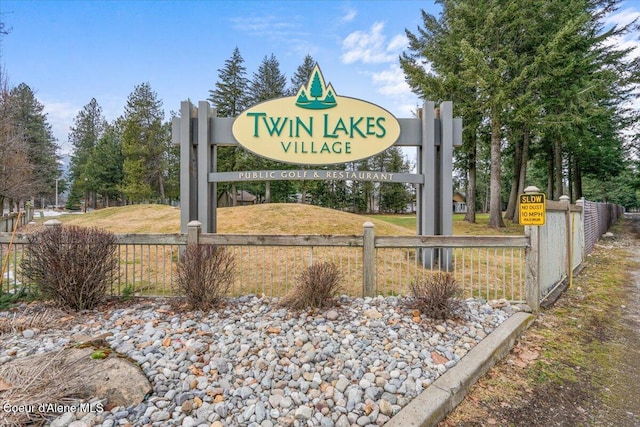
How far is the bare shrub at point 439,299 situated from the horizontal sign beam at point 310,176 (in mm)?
2808

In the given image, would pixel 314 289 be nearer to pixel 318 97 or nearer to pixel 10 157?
pixel 318 97

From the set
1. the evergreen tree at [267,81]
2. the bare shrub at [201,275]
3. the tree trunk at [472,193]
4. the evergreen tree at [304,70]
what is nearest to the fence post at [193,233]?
the bare shrub at [201,275]

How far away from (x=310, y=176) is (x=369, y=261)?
241cm

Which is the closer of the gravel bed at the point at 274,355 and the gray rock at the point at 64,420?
the gray rock at the point at 64,420

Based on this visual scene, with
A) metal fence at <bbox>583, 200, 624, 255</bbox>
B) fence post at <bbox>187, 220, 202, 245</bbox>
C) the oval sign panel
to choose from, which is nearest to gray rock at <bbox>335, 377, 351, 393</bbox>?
fence post at <bbox>187, 220, 202, 245</bbox>

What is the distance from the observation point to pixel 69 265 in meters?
3.79

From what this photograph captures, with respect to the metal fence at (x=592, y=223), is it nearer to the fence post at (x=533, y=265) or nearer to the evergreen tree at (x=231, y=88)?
the fence post at (x=533, y=265)

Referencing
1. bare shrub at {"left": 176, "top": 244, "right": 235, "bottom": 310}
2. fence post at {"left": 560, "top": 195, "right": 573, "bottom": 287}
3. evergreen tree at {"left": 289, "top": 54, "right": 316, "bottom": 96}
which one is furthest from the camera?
evergreen tree at {"left": 289, "top": 54, "right": 316, "bottom": 96}

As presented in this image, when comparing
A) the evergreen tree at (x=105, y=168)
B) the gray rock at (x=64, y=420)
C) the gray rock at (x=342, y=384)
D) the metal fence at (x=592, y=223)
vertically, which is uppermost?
the evergreen tree at (x=105, y=168)

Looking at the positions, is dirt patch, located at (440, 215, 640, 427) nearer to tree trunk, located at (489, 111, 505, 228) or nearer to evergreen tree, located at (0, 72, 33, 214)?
tree trunk, located at (489, 111, 505, 228)

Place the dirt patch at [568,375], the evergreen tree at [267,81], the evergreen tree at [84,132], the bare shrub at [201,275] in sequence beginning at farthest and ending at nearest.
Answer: the evergreen tree at [84,132] < the evergreen tree at [267,81] < the bare shrub at [201,275] < the dirt patch at [568,375]

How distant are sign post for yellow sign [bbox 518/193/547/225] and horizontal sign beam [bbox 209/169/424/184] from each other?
209 centimetres

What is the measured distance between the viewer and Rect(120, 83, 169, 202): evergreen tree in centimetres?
3080

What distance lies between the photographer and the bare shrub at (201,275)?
12.3 ft
